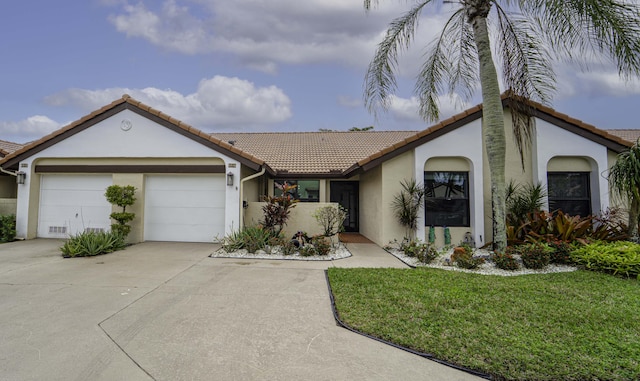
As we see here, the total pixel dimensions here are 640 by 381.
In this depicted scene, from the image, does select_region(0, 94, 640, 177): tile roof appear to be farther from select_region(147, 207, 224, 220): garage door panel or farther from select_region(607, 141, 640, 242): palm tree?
select_region(147, 207, 224, 220): garage door panel

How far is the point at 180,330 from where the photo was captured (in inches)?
140

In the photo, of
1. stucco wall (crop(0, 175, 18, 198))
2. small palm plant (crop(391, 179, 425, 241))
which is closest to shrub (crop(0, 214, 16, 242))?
stucco wall (crop(0, 175, 18, 198))

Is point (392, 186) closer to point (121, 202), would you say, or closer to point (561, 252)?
point (561, 252)

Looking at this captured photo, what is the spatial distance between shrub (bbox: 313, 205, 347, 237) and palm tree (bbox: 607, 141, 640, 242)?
7.49 meters

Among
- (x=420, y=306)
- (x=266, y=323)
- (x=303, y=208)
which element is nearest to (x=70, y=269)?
(x=266, y=323)

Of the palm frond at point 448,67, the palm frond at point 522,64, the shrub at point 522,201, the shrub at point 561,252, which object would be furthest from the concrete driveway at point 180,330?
the palm frond at point 522,64

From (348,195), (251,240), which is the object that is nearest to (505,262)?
(251,240)

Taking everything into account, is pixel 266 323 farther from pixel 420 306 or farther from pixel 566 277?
pixel 566 277

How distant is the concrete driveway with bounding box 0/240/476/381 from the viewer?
274cm

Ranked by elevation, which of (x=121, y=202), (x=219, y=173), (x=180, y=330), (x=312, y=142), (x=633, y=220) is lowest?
(x=180, y=330)

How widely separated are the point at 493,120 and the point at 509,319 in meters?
5.48

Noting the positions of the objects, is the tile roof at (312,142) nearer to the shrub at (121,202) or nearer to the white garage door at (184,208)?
the white garage door at (184,208)

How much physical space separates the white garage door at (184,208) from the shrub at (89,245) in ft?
5.21

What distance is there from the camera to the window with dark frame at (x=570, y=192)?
9195 mm
